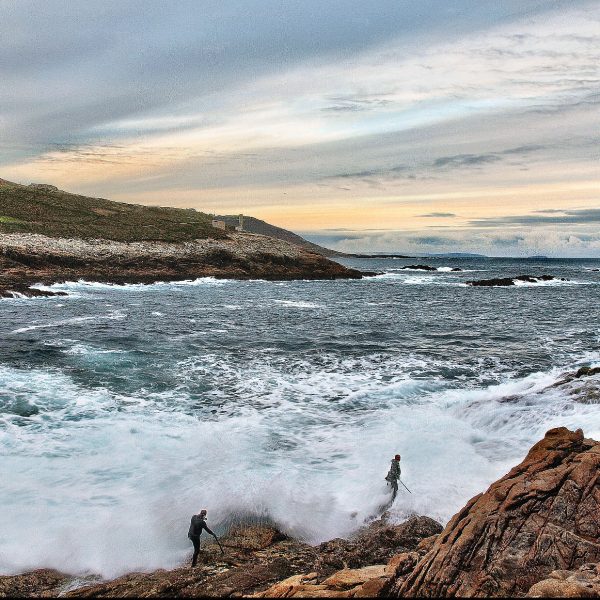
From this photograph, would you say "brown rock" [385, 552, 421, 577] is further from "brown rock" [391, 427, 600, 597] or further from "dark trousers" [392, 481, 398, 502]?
"dark trousers" [392, 481, 398, 502]

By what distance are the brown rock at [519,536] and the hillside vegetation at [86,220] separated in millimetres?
82337

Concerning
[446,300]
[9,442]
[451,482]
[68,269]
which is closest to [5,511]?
[9,442]

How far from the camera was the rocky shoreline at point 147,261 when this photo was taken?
6531cm

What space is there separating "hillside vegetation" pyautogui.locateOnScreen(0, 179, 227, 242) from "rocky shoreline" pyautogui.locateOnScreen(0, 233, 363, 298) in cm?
397

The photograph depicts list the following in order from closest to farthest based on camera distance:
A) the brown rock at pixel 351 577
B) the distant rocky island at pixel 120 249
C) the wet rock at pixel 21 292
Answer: the brown rock at pixel 351 577
the wet rock at pixel 21 292
the distant rocky island at pixel 120 249

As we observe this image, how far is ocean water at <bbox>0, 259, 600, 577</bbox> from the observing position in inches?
499

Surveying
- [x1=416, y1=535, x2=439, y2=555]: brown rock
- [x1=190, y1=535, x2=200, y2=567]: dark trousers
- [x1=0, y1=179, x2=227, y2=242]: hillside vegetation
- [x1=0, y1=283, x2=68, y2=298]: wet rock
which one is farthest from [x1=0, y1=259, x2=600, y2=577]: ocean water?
[x1=0, y1=179, x2=227, y2=242]: hillside vegetation

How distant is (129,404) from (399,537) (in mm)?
13162

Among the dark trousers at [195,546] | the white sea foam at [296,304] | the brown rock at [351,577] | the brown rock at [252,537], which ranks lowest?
the brown rock at [252,537]

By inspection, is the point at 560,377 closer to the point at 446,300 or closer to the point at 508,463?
the point at 508,463

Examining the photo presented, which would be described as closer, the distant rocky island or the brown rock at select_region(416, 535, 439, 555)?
the brown rock at select_region(416, 535, 439, 555)

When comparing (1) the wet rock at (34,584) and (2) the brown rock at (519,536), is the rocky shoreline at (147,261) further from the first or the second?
(2) the brown rock at (519,536)

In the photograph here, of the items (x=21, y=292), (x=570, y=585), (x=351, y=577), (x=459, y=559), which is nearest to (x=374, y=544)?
(x=351, y=577)

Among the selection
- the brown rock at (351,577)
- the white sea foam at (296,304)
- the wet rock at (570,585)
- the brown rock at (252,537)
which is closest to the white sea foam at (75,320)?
the white sea foam at (296,304)
